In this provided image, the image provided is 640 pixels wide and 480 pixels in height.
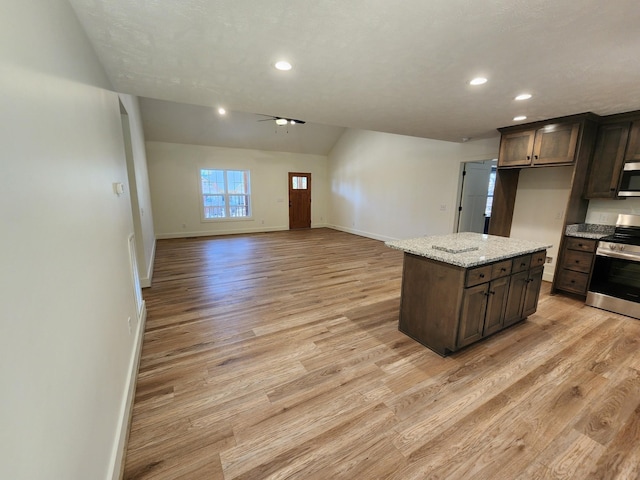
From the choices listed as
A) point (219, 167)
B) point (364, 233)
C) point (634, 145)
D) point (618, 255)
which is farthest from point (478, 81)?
point (219, 167)

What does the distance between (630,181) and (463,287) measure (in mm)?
3122

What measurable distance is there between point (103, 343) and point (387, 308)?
110 inches

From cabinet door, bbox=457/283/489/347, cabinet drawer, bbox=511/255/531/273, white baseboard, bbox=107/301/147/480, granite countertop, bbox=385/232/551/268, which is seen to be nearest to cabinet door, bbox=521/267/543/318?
cabinet drawer, bbox=511/255/531/273

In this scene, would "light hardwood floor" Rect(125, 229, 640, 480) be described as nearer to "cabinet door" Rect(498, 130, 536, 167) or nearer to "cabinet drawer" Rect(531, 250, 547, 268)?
"cabinet drawer" Rect(531, 250, 547, 268)

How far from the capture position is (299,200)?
9.66 metres

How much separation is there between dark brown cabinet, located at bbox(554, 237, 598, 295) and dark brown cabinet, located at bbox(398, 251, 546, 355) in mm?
1268

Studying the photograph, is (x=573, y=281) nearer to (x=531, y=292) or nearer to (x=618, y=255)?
(x=618, y=255)

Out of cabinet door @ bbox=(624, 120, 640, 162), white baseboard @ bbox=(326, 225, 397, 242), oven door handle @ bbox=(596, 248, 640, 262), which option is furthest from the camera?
white baseboard @ bbox=(326, 225, 397, 242)

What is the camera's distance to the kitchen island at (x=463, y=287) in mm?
2322

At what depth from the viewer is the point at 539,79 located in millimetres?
2391

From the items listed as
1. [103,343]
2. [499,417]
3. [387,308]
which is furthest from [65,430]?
[387,308]

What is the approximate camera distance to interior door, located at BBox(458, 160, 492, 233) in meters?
5.67

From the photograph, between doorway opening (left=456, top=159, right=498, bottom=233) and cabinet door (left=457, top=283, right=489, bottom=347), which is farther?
doorway opening (left=456, top=159, right=498, bottom=233)

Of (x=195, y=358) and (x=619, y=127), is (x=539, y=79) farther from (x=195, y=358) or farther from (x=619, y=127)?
(x=195, y=358)
